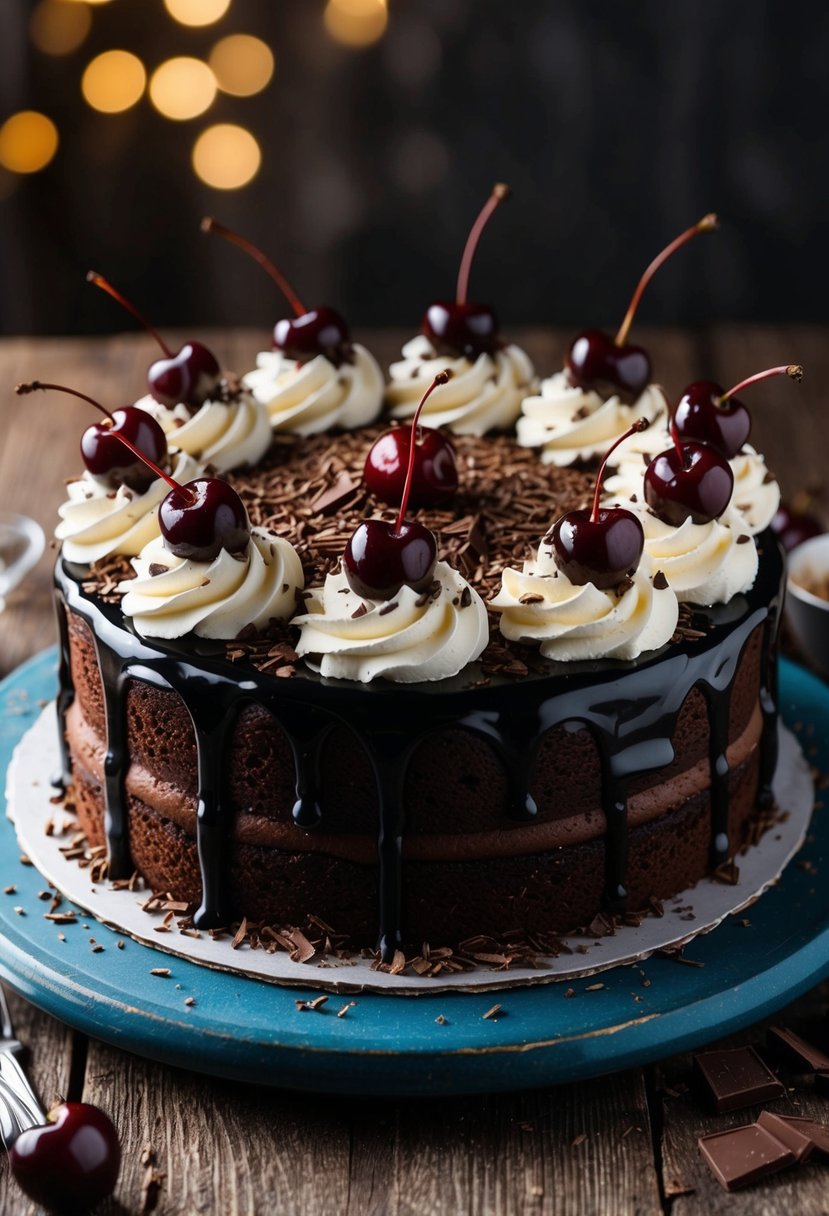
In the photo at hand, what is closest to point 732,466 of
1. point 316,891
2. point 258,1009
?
point 316,891

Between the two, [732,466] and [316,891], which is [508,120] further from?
[316,891]

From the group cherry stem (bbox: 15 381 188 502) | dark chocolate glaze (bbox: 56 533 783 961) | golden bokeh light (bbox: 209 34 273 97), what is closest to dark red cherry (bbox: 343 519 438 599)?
dark chocolate glaze (bbox: 56 533 783 961)

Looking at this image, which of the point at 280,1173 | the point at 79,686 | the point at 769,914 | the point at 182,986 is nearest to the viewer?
the point at 280,1173

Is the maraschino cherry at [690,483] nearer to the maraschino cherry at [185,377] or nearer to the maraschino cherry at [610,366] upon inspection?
the maraschino cherry at [610,366]

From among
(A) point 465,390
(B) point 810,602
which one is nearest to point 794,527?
(B) point 810,602

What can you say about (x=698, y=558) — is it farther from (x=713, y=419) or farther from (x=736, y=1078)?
(x=736, y=1078)

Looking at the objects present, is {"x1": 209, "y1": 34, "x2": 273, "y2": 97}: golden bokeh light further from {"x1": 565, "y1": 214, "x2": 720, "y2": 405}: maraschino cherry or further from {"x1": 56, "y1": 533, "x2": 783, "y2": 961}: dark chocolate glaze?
{"x1": 56, "y1": 533, "x2": 783, "y2": 961}: dark chocolate glaze
